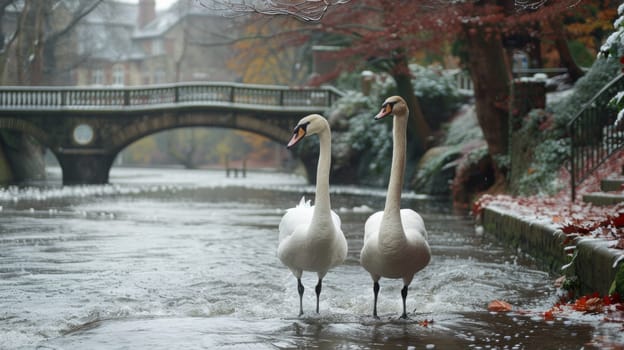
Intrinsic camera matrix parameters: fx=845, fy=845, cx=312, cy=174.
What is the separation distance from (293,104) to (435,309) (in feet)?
91.4

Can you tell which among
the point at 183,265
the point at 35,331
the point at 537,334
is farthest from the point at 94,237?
the point at 537,334

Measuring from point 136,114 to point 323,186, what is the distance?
2932 cm

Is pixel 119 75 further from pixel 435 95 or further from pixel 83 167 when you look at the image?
pixel 435 95

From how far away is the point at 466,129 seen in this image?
81.2ft

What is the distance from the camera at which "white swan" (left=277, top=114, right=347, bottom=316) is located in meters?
6.39

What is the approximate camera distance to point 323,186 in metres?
6.43

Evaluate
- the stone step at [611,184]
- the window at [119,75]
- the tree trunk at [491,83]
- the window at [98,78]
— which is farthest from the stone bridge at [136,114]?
the window at [119,75]

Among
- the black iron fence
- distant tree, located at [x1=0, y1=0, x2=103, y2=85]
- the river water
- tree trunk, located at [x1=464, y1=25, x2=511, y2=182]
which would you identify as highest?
distant tree, located at [x1=0, y1=0, x2=103, y2=85]

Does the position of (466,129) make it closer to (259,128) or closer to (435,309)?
(259,128)

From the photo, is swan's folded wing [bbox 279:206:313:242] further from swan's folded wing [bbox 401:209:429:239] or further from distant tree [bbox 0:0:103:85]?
distant tree [bbox 0:0:103:85]

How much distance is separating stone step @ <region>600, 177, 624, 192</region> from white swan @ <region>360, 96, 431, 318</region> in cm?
563

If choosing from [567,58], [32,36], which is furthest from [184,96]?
[567,58]

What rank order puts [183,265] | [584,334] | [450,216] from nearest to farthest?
[584,334] < [183,265] < [450,216]

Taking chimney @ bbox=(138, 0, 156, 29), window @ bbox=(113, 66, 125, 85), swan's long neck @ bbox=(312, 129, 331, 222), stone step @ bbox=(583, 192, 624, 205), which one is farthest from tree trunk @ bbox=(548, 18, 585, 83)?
chimney @ bbox=(138, 0, 156, 29)
